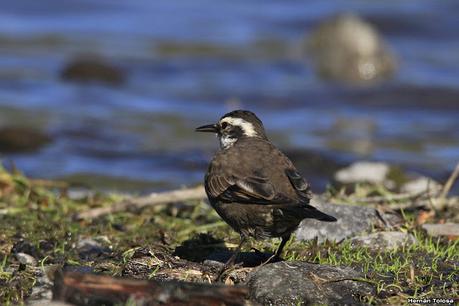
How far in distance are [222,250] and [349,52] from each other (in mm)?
14837

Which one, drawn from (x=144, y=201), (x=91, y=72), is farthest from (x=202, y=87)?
(x=144, y=201)

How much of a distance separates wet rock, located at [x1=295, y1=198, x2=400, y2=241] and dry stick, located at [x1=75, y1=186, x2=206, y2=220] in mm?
1329

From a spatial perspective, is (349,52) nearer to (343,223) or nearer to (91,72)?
(91,72)

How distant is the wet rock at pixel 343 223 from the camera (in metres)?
7.79

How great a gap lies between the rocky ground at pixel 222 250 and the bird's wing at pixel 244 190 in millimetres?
416

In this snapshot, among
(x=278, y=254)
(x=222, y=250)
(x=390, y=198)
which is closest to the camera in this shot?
(x=278, y=254)

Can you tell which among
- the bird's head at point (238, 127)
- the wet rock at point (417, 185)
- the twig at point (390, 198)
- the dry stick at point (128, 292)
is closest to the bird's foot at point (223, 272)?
the dry stick at point (128, 292)

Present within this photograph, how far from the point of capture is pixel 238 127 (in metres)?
7.37

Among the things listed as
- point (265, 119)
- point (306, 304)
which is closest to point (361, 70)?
point (265, 119)

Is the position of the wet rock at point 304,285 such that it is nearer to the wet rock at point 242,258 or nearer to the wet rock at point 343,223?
the wet rock at point 242,258

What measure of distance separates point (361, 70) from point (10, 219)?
13.6 meters

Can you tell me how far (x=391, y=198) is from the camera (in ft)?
29.6

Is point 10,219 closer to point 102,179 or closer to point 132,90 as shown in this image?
point 102,179

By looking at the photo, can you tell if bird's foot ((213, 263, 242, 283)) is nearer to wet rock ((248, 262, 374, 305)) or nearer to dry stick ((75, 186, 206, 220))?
wet rock ((248, 262, 374, 305))
